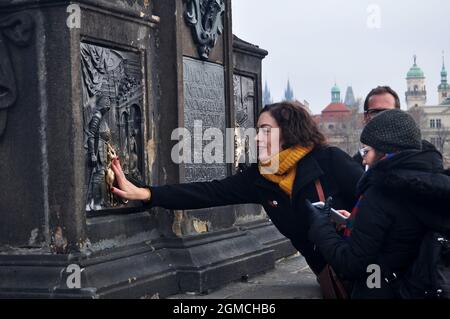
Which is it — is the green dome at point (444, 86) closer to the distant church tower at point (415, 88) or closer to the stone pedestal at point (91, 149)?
the distant church tower at point (415, 88)

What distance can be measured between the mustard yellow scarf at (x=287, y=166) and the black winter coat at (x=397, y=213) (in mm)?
1185

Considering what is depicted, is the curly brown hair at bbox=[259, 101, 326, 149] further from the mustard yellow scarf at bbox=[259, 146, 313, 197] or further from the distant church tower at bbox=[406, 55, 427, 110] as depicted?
the distant church tower at bbox=[406, 55, 427, 110]

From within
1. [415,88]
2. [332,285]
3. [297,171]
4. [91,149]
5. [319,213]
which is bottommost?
[332,285]

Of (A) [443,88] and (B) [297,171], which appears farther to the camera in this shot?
(A) [443,88]

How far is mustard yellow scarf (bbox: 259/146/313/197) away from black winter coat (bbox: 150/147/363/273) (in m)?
0.04

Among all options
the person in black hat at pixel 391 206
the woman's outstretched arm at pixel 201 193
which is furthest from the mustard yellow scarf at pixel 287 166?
the person in black hat at pixel 391 206

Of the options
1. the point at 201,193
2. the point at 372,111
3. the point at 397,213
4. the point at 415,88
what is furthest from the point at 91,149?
the point at 415,88

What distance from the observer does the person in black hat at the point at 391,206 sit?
12.8ft

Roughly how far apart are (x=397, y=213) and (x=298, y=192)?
1.39 metres

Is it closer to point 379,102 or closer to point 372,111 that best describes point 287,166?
point 372,111

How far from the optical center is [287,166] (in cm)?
529

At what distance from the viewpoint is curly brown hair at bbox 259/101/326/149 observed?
5301 mm

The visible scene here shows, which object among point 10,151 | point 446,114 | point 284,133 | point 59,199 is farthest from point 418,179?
point 446,114

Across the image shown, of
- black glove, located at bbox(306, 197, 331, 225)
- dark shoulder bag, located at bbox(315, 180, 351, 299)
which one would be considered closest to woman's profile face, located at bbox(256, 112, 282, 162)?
dark shoulder bag, located at bbox(315, 180, 351, 299)
